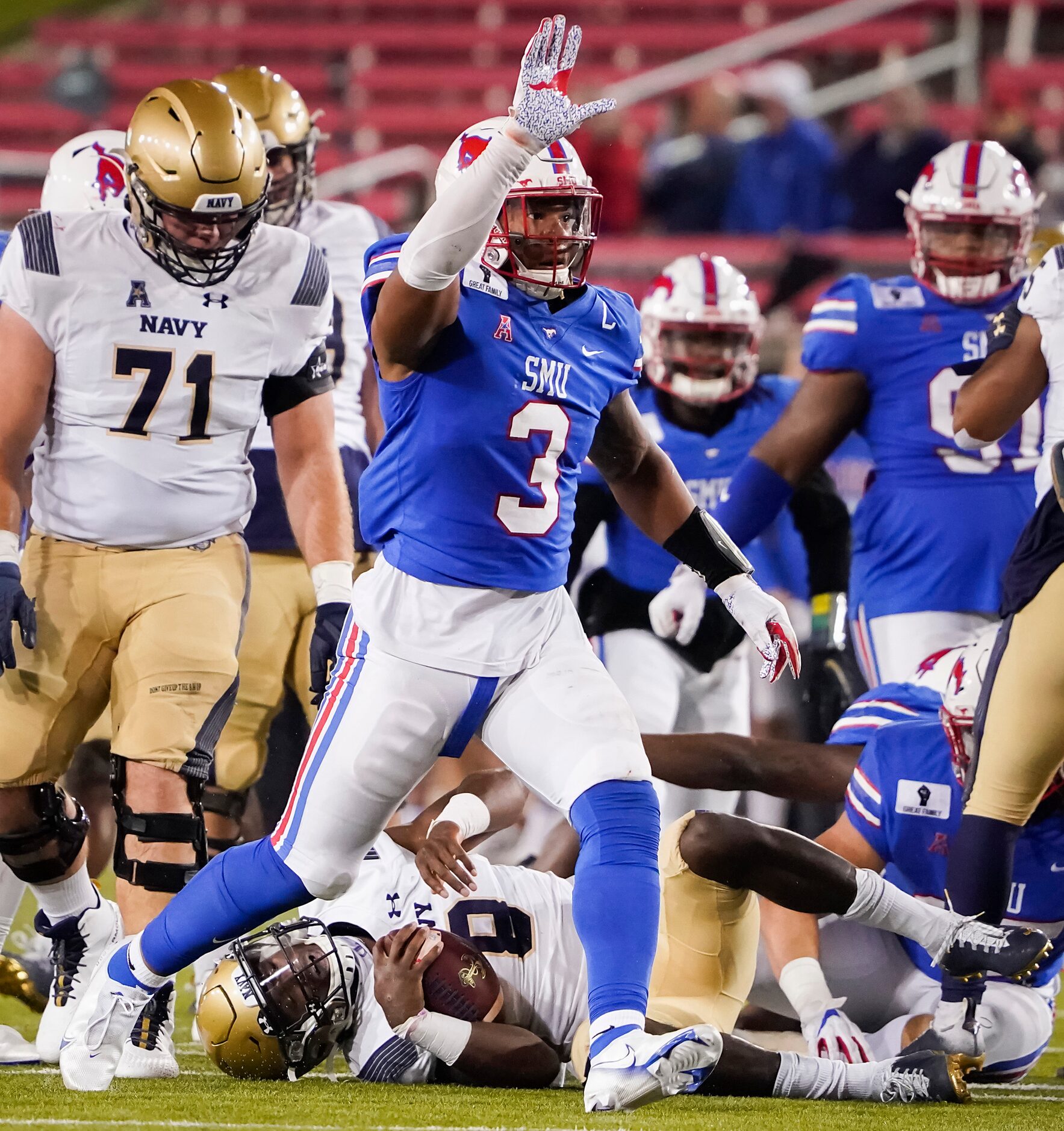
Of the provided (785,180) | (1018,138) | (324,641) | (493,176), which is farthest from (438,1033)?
(785,180)

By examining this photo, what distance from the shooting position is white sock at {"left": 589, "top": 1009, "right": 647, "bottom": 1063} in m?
2.71

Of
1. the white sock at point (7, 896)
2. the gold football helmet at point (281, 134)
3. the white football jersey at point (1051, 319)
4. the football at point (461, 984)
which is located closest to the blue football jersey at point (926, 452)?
the white football jersey at point (1051, 319)

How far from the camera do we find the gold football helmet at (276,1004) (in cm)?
324

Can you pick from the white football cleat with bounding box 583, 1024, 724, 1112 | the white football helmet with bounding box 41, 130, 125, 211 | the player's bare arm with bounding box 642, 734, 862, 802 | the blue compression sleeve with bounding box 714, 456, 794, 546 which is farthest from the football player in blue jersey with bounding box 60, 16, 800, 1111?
the blue compression sleeve with bounding box 714, 456, 794, 546

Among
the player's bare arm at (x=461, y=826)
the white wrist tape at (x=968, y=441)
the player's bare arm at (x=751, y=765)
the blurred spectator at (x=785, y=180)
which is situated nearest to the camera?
the player's bare arm at (x=461, y=826)

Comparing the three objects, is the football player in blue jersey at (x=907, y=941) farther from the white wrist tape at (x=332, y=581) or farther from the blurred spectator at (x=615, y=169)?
the blurred spectator at (x=615, y=169)

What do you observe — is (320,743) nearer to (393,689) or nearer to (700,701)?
(393,689)

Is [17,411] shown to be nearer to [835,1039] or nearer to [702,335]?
[835,1039]

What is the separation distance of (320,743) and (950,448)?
7.20 ft

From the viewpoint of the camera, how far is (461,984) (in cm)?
335

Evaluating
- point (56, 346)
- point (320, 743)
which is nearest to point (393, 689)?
point (320, 743)

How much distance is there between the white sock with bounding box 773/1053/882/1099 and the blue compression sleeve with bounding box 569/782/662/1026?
0.57 meters

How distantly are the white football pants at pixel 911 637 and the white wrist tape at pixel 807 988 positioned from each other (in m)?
1.16

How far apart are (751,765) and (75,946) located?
152 centimetres
